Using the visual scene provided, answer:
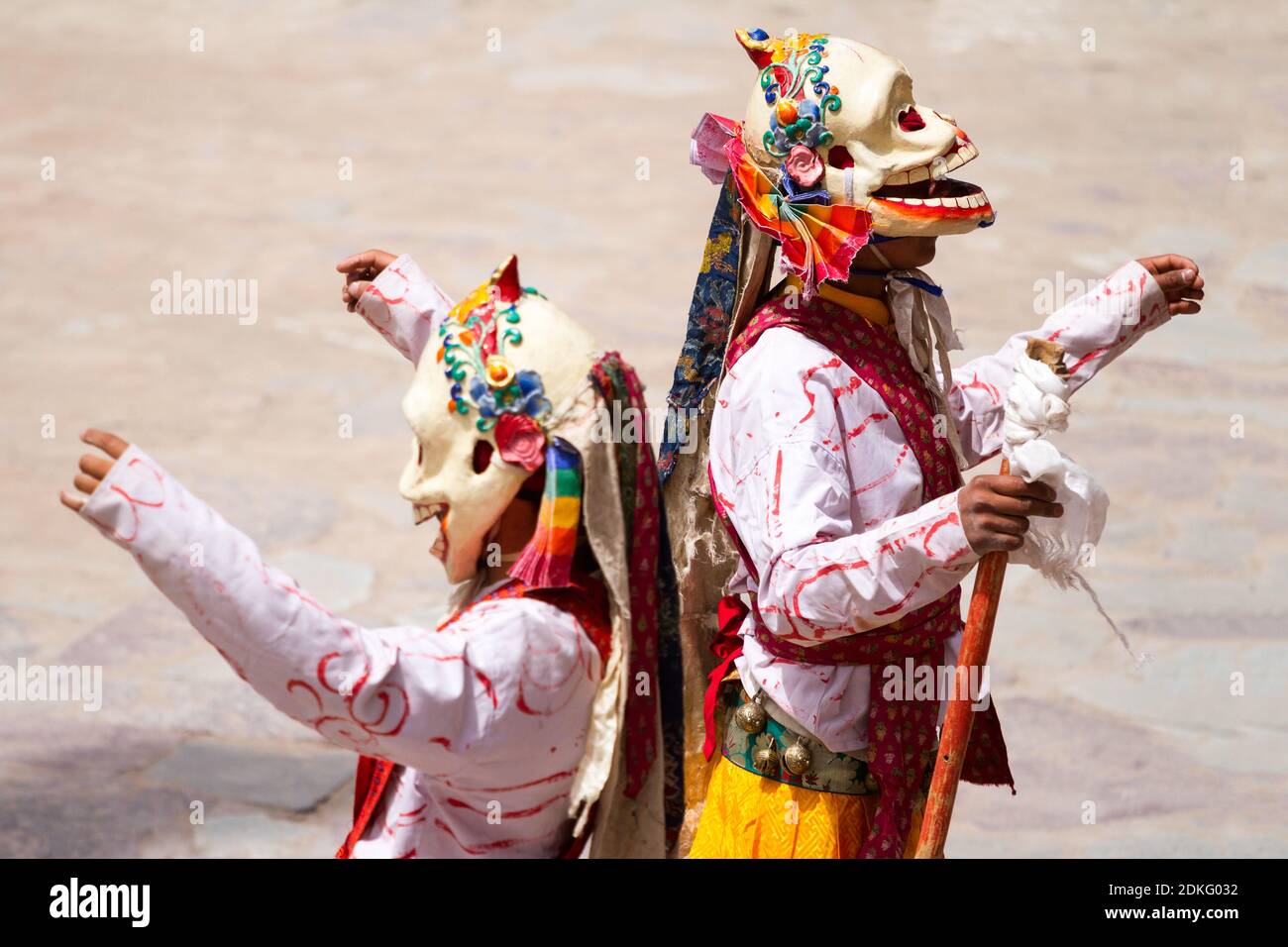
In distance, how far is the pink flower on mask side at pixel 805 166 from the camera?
329 centimetres

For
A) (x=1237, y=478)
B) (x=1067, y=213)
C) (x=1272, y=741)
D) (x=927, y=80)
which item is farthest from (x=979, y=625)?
(x=927, y=80)

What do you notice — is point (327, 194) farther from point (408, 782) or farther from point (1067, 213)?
point (408, 782)

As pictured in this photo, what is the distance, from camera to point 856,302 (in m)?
3.42

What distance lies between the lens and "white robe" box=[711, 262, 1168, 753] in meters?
3.02

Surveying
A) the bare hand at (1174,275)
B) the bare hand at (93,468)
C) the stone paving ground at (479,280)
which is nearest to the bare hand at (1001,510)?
the bare hand at (1174,275)

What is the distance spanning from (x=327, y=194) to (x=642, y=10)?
348 centimetres

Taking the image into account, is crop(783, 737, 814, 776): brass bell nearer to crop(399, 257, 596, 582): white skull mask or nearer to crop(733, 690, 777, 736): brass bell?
crop(733, 690, 777, 736): brass bell

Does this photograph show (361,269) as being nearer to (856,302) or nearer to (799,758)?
(856,302)

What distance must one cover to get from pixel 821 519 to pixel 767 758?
557mm

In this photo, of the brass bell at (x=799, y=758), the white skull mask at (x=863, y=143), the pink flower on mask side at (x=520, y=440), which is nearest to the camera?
the pink flower on mask side at (x=520, y=440)

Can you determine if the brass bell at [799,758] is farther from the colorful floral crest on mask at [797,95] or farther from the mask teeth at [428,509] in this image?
the colorful floral crest on mask at [797,95]

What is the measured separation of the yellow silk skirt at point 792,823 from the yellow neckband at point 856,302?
35.4 inches

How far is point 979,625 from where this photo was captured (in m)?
3.15

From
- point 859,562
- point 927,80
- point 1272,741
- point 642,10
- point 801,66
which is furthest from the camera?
point 642,10
